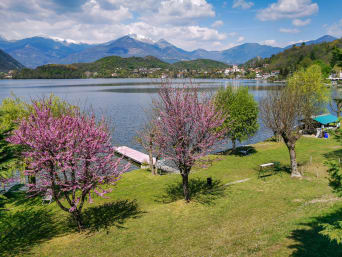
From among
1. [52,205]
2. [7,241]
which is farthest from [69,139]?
[52,205]

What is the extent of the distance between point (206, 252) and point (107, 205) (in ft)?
46.5

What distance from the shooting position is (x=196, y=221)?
61.1 feet

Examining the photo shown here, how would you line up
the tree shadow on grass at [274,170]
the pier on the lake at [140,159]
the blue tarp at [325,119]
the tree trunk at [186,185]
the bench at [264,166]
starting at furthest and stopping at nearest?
the blue tarp at [325,119]
the pier on the lake at [140,159]
the bench at [264,166]
the tree shadow on grass at [274,170]
the tree trunk at [186,185]

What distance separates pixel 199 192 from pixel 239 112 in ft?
75.2

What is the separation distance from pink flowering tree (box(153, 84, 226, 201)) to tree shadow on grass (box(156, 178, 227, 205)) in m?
4.18

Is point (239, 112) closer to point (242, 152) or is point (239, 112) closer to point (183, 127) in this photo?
point (242, 152)

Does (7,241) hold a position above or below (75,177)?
below

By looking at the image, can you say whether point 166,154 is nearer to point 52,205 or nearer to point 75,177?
point 75,177

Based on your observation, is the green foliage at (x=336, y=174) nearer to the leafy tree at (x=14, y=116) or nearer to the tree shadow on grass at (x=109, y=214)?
the tree shadow on grass at (x=109, y=214)

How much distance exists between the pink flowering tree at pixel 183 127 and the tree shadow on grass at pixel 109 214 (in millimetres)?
6544

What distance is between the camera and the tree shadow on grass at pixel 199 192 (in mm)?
23516

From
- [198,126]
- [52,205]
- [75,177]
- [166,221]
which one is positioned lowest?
[52,205]

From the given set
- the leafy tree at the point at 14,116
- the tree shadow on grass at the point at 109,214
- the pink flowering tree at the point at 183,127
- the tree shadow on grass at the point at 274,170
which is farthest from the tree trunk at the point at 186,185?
the leafy tree at the point at 14,116

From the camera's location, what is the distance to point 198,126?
21078mm
